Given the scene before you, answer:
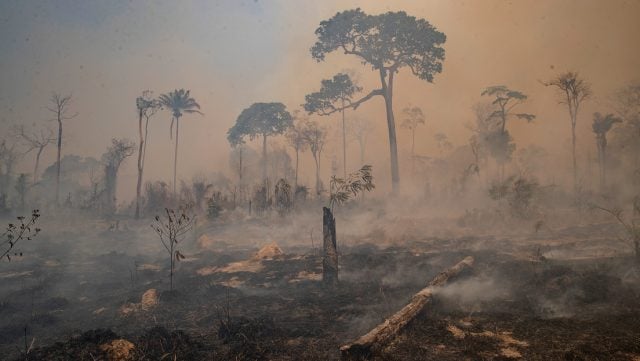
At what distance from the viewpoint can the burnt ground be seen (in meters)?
6.46

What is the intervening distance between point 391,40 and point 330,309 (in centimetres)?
2830

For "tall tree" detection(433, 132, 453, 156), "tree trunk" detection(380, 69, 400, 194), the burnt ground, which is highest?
"tall tree" detection(433, 132, 453, 156)

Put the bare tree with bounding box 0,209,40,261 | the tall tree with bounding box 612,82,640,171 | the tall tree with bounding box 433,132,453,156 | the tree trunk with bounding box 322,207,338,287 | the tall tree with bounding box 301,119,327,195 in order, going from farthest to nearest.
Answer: the tall tree with bounding box 433,132,453,156 → the tall tree with bounding box 301,119,327,195 → the tall tree with bounding box 612,82,640,171 → the tree trunk with bounding box 322,207,338,287 → the bare tree with bounding box 0,209,40,261

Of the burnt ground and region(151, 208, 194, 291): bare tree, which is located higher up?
region(151, 208, 194, 291): bare tree

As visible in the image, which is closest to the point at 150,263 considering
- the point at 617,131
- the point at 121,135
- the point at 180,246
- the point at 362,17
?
the point at 180,246

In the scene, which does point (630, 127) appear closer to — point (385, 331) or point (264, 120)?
point (264, 120)

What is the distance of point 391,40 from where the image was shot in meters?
32.0

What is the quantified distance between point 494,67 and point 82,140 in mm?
93397

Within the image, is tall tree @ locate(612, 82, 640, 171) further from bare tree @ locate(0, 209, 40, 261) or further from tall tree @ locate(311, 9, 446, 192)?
bare tree @ locate(0, 209, 40, 261)

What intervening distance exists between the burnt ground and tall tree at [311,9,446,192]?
19793mm

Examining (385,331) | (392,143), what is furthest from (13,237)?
(392,143)

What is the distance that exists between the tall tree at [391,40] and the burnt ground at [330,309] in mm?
19793

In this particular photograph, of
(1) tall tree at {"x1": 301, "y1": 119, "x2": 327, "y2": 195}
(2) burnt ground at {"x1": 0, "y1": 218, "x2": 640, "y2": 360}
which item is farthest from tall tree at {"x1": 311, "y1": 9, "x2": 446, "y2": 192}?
(2) burnt ground at {"x1": 0, "y1": 218, "x2": 640, "y2": 360}

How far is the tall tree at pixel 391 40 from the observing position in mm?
31109
